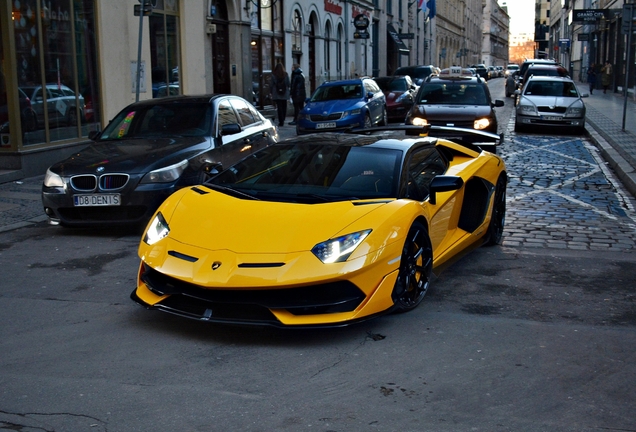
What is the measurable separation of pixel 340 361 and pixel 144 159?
192 inches

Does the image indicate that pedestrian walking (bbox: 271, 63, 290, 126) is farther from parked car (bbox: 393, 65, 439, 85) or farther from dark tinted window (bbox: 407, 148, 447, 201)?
dark tinted window (bbox: 407, 148, 447, 201)

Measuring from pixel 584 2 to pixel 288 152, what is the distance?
69278 mm

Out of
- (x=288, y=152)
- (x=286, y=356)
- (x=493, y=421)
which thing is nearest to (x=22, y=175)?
(x=288, y=152)

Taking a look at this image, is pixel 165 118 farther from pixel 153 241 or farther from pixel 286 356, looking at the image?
pixel 286 356

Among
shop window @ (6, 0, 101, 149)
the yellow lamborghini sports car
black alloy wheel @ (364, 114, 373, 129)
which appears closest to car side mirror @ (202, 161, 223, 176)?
the yellow lamborghini sports car

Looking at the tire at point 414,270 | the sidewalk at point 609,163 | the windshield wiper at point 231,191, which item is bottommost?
the sidewalk at point 609,163

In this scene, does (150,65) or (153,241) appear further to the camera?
(150,65)

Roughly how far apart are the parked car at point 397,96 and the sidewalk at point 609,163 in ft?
13.1

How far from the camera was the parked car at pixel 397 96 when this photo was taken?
26516 mm

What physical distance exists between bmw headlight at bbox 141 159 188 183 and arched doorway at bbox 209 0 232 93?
14.9 metres

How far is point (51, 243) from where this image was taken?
8.45m

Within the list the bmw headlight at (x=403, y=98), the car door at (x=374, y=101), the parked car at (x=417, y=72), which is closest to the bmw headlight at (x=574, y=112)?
the car door at (x=374, y=101)

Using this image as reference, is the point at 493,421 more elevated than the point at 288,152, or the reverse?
the point at 288,152

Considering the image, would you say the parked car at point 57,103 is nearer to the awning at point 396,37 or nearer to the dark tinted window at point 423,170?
the dark tinted window at point 423,170
